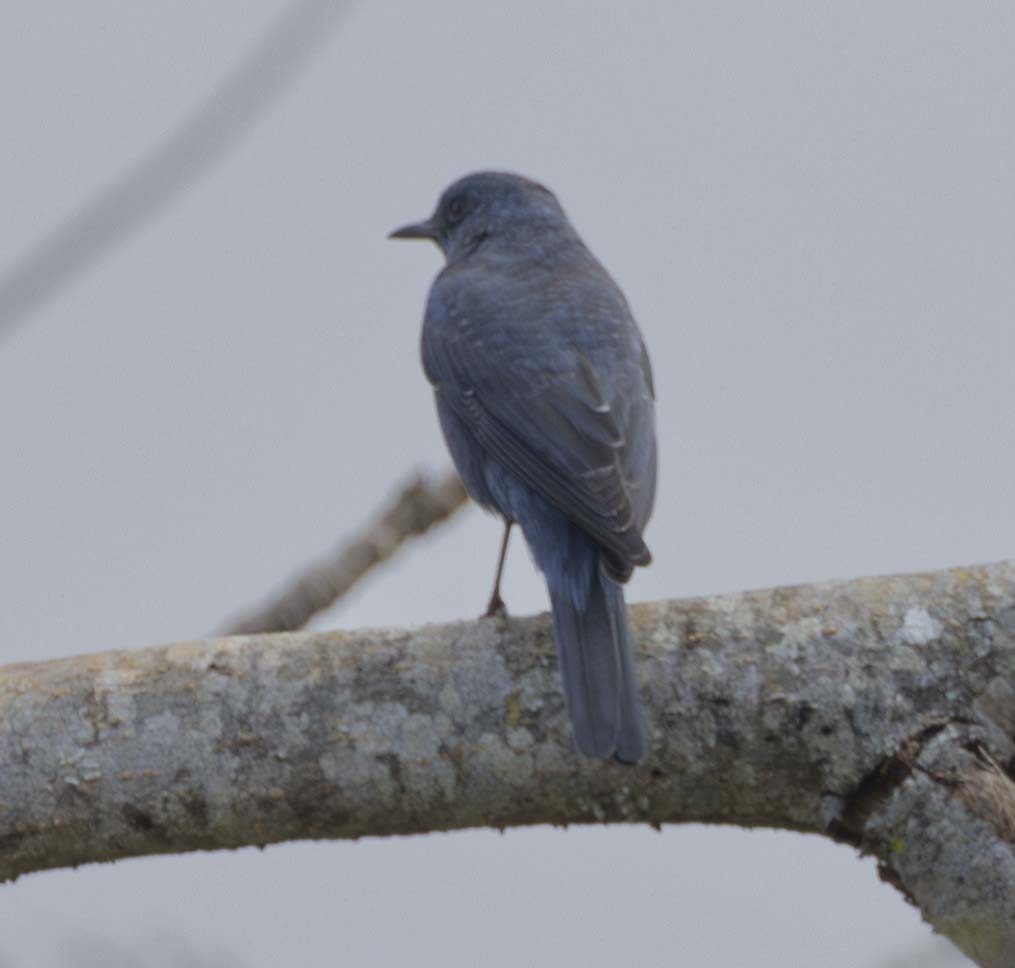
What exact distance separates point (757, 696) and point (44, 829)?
153cm

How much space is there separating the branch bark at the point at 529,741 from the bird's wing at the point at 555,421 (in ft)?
1.67

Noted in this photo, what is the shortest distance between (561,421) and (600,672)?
46.4 inches

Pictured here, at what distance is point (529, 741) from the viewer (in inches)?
141

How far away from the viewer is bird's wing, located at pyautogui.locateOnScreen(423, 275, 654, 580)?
4223 millimetres

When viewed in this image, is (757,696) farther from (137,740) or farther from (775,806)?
(137,740)

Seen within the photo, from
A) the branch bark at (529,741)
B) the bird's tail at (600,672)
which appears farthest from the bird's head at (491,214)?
the branch bark at (529,741)

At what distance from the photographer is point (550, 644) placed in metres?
3.89

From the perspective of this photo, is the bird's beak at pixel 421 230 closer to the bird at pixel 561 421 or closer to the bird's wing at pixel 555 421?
the bird at pixel 561 421

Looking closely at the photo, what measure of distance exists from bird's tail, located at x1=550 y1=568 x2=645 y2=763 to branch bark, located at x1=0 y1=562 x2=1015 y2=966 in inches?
3.9

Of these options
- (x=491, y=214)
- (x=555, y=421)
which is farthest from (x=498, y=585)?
(x=491, y=214)

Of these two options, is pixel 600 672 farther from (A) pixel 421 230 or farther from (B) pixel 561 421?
(A) pixel 421 230

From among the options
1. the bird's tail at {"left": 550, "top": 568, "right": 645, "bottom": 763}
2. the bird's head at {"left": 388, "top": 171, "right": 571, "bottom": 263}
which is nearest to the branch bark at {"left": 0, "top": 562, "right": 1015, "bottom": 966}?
the bird's tail at {"left": 550, "top": 568, "right": 645, "bottom": 763}

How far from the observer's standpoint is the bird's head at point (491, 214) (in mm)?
5820

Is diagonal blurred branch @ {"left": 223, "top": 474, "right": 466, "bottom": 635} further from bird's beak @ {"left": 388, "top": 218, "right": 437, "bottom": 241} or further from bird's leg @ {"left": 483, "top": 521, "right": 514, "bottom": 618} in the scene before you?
bird's beak @ {"left": 388, "top": 218, "right": 437, "bottom": 241}
